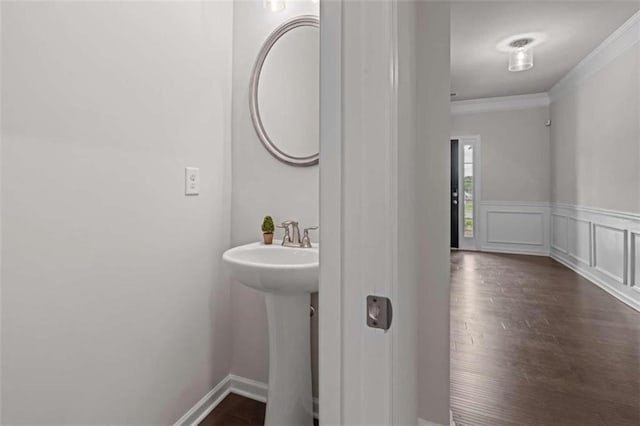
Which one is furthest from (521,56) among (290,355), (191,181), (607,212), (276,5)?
(290,355)

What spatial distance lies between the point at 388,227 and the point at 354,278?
0.34ft

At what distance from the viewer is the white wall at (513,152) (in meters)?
5.66

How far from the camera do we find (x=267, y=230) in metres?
1.67

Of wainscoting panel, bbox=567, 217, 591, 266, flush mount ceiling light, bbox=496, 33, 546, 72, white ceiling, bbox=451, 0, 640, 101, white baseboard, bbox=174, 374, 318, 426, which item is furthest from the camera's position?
wainscoting panel, bbox=567, 217, 591, 266

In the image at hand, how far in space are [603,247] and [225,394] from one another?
411cm

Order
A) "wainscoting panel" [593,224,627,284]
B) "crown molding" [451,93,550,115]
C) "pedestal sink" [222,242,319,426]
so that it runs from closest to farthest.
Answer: "pedestal sink" [222,242,319,426]
"wainscoting panel" [593,224,627,284]
"crown molding" [451,93,550,115]

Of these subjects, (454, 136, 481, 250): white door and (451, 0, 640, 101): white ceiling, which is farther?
(454, 136, 481, 250): white door

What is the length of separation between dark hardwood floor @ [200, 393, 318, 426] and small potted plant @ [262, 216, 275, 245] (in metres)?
0.80

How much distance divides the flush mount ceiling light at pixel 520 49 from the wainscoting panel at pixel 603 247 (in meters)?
1.81

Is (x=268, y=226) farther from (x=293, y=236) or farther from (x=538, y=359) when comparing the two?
(x=538, y=359)

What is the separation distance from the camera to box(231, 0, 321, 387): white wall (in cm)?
173

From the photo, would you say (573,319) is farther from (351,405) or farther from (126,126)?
(126,126)

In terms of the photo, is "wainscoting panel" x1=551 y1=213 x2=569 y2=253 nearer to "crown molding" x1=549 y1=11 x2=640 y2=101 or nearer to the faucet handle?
"crown molding" x1=549 y1=11 x2=640 y2=101

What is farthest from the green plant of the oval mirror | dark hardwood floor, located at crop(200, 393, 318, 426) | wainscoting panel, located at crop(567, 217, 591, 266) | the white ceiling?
wainscoting panel, located at crop(567, 217, 591, 266)
